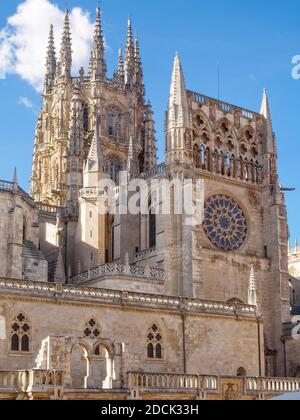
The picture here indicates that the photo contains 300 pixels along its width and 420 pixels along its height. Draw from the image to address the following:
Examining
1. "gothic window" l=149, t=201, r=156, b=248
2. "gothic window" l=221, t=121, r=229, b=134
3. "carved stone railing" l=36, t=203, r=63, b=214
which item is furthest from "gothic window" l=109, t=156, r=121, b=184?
"gothic window" l=149, t=201, r=156, b=248

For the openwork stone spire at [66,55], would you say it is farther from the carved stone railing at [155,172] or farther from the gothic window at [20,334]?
the gothic window at [20,334]

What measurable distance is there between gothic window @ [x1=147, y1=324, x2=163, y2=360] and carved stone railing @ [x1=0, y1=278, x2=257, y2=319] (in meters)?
1.09

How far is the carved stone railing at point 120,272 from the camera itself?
4141 cm

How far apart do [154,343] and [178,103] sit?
17.2 meters

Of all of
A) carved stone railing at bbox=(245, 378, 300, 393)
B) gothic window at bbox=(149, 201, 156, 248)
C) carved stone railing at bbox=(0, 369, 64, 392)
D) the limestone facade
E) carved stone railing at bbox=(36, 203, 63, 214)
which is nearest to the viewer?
carved stone railing at bbox=(0, 369, 64, 392)

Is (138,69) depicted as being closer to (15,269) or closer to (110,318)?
(15,269)

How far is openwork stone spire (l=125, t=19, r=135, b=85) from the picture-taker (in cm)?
7569

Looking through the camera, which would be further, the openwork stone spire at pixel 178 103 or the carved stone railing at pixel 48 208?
the carved stone railing at pixel 48 208

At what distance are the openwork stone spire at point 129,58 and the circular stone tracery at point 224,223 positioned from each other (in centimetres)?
2948

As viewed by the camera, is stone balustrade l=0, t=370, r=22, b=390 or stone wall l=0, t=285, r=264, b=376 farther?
stone wall l=0, t=285, r=264, b=376

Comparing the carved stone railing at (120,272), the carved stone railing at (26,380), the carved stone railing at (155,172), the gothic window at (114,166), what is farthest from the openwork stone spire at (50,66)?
the carved stone railing at (26,380)

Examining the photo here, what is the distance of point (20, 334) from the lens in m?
31.8

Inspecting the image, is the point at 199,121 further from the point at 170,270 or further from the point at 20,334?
the point at 20,334

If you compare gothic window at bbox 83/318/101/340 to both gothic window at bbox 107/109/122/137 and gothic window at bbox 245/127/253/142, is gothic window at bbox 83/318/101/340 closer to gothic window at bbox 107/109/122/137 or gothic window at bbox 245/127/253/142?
gothic window at bbox 245/127/253/142
